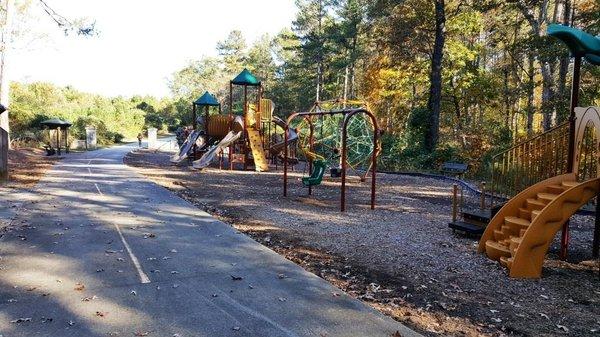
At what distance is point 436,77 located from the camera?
22.4 metres

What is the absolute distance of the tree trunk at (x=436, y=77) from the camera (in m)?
22.1

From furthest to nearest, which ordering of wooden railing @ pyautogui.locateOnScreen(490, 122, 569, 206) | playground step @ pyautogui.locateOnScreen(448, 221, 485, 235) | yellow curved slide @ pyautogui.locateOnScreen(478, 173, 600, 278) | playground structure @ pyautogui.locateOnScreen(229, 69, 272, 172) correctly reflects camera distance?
playground structure @ pyautogui.locateOnScreen(229, 69, 272, 172) → playground step @ pyautogui.locateOnScreen(448, 221, 485, 235) → wooden railing @ pyautogui.locateOnScreen(490, 122, 569, 206) → yellow curved slide @ pyautogui.locateOnScreen(478, 173, 600, 278)

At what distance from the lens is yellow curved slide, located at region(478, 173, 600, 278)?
19.6 ft

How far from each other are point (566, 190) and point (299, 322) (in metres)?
4.23

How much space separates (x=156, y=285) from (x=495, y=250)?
4.90 metres

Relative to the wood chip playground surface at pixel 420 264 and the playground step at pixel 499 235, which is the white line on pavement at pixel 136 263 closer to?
the wood chip playground surface at pixel 420 264

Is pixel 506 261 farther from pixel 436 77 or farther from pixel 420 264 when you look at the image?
pixel 436 77

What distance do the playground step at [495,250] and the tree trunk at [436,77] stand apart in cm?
1612

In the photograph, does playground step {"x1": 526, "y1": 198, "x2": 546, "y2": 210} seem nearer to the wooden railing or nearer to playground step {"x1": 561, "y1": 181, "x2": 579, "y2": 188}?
playground step {"x1": 561, "y1": 181, "x2": 579, "y2": 188}

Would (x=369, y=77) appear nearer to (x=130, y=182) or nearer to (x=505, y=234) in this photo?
(x=130, y=182)

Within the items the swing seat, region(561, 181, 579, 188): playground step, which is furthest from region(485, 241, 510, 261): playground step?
the swing seat

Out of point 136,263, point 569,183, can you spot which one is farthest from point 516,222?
point 136,263

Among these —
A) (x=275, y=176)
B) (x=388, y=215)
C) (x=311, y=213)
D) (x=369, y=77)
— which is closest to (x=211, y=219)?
(x=311, y=213)

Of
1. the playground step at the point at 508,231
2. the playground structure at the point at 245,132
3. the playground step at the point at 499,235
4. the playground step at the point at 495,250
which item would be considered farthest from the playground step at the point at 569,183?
the playground structure at the point at 245,132
